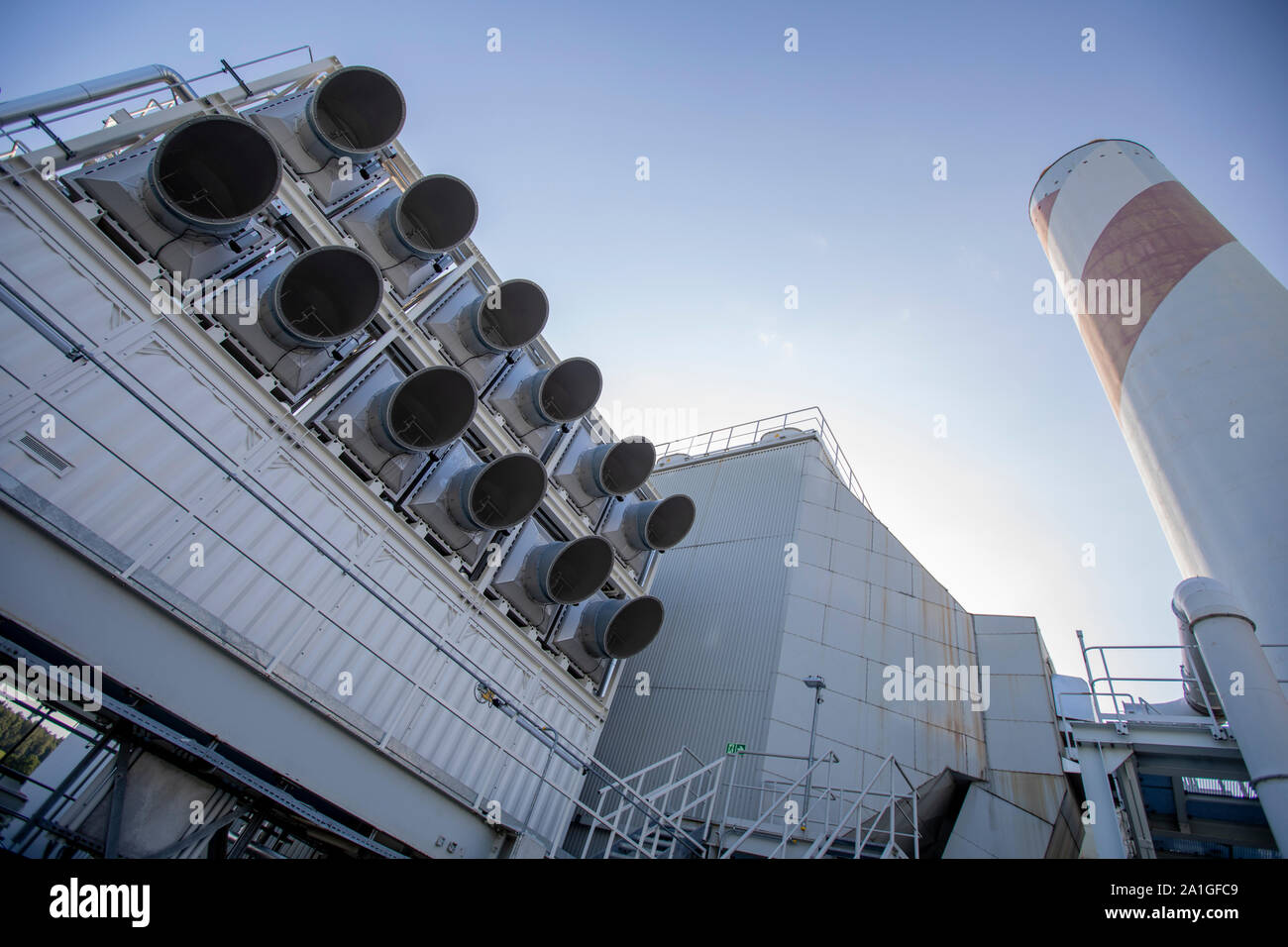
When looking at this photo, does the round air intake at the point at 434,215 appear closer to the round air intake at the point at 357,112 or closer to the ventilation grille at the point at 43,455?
the round air intake at the point at 357,112

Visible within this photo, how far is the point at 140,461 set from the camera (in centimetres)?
641

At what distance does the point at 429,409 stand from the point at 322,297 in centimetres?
211

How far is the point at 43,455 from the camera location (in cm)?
578

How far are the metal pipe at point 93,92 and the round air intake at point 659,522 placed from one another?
985cm

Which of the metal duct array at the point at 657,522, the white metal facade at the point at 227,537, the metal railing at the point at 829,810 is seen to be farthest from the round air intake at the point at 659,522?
the metal railing at the point at 829,810

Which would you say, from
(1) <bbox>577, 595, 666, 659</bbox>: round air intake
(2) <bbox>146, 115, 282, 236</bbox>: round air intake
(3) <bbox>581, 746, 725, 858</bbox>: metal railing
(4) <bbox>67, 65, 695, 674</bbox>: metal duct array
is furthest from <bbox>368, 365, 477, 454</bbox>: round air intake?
(3) <bbox>581, 746, 725, 858</bbox>: metal railing

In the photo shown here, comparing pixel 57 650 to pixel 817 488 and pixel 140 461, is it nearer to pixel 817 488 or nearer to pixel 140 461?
pixel 140 461

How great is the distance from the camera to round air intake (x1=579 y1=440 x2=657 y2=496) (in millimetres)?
12586

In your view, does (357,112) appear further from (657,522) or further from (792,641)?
(792,641)

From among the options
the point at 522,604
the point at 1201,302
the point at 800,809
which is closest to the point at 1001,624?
the point at 800,809

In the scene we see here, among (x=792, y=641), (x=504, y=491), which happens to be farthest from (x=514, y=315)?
(x=792, y=641)

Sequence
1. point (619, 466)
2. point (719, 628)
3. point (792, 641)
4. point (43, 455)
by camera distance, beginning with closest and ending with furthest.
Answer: point (43, 455) → point (792, 641) → point (619, 466) → point (719, 628)

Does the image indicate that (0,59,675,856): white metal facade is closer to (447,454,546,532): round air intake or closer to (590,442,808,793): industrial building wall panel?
(447,454,546,532): round air intake
